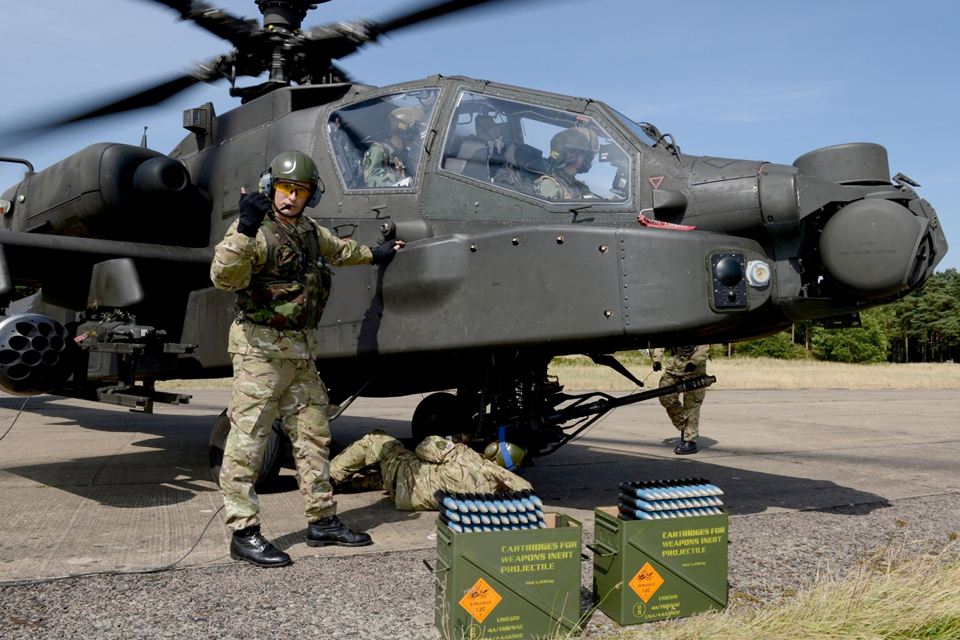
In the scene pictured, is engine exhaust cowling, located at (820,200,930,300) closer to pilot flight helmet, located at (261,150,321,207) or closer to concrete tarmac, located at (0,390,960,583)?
concrete tarmac, located at (0,390,960,583)

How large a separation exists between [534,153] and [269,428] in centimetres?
229

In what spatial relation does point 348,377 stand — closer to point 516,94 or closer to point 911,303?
point 516,94

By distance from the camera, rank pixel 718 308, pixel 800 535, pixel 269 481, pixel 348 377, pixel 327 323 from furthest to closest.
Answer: pixel 348 377, pixel 269 481, pixel 327 323, pixel 800 535, pixel 718 308

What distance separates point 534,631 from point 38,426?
29.1 ft

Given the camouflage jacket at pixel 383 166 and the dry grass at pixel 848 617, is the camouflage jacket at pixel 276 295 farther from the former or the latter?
the dry grass at pixel 848 617

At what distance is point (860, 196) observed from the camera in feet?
13.3

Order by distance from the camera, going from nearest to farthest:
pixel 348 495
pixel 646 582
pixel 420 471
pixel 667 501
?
pixel 646 582 → pixel 667 501 → pixel 420 471 → pixel 348 495

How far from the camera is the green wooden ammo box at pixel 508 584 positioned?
259 cm

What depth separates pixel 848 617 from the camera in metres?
2.65

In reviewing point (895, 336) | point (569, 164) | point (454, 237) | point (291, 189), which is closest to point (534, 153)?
point (569, 164)

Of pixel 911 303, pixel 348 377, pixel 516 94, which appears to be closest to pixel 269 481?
pixel 348 377

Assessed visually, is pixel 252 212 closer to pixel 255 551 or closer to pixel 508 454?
pixel 255 551

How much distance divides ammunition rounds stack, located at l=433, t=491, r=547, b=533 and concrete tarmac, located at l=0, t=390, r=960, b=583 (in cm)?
120

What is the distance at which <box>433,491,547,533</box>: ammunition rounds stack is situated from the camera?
276cm
